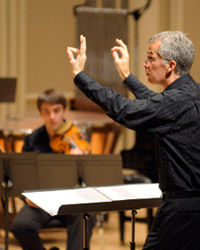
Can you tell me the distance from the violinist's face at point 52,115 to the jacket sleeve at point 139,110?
5.99 ft

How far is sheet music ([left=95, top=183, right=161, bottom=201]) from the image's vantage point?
2.61m

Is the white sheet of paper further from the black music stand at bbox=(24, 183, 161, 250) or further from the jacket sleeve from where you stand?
the jacket sleeve

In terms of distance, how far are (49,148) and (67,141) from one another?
169 mm

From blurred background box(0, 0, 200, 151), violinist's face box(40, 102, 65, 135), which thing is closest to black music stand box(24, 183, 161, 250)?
violinist's face box(40, 102, 65, 135)

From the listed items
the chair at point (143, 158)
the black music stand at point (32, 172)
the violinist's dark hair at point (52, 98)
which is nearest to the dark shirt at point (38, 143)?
the violinist's dark hair at point (52, 98)

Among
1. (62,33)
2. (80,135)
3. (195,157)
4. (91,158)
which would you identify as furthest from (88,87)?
(62,33)

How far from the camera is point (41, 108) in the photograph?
13.5 ft

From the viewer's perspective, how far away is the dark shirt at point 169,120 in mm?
2139

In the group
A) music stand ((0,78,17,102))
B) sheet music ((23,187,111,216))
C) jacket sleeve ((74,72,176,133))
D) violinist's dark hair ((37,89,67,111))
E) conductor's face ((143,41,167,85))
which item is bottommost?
sheet music ((23,187,111,216))

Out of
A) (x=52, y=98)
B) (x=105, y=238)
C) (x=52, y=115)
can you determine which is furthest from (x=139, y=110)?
(x=105, y=238)

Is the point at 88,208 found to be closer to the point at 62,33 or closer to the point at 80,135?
the point at 80,135

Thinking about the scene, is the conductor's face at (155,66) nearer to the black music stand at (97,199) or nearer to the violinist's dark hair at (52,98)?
the black music stand at (97,199)

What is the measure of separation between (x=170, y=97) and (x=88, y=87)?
12.5 inches

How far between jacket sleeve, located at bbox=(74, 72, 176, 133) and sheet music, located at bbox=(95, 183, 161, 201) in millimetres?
509
